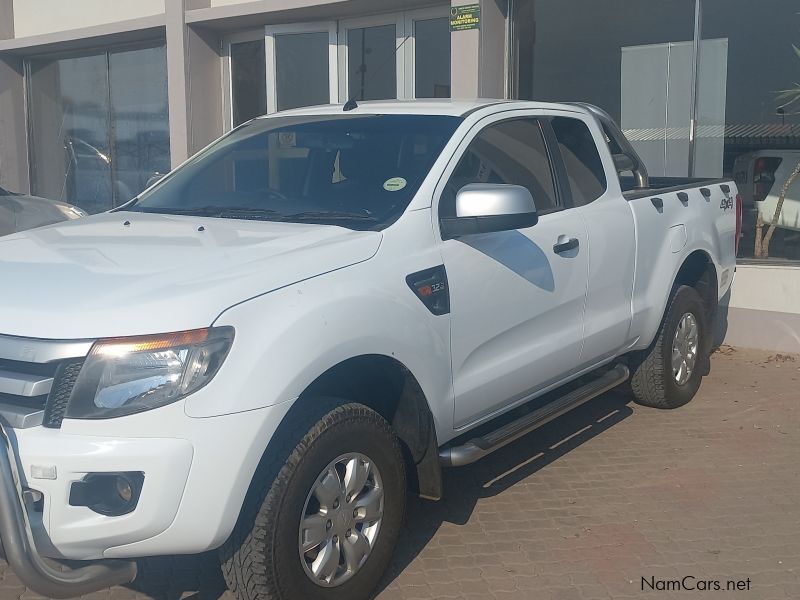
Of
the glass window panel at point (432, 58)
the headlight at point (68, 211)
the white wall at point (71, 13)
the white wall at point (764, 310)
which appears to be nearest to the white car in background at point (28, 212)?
the headlight at point (68, 211)

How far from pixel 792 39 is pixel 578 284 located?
4895 mm

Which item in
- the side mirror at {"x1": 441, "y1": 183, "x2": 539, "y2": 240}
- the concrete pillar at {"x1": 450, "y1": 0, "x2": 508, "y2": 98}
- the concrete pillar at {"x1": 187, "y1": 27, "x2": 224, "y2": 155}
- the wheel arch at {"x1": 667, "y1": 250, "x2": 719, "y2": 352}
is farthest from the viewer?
the concrete pillar at {"x1": 187, "y1": 27, "x2": 224, "y2": 155}

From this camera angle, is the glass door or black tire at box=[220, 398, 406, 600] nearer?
black tire at box=[220, 398, 406, 600]

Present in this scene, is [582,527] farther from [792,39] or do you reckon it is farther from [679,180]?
[792,39]

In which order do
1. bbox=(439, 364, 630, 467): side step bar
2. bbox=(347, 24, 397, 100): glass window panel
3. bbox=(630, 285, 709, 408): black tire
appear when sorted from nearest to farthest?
bbox=(439, 364, 630, 467): side step bar, bbox=(630, 285, 709, 408): black tire, bbox=(347, 24, 397, 100): glass window panel

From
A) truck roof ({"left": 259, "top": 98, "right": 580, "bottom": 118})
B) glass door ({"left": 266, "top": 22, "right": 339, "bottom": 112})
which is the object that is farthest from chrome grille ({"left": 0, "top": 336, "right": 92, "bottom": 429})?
glass door ({"left": 266, "top": 22, "right": 339, "bottom": 112})

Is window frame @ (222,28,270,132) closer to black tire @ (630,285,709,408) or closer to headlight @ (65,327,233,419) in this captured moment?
black tire @ (630,285,709,408)

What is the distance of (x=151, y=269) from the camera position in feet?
10.4

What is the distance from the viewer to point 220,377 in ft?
9.38

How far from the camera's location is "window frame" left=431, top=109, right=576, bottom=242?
3934 mm

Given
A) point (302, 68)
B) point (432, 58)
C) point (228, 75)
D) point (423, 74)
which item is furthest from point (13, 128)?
point (432, 58)

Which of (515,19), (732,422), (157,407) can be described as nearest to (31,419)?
(157,407)

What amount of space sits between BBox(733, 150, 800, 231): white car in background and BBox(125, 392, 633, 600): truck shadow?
114 inches

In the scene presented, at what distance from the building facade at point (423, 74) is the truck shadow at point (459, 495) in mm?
2609
